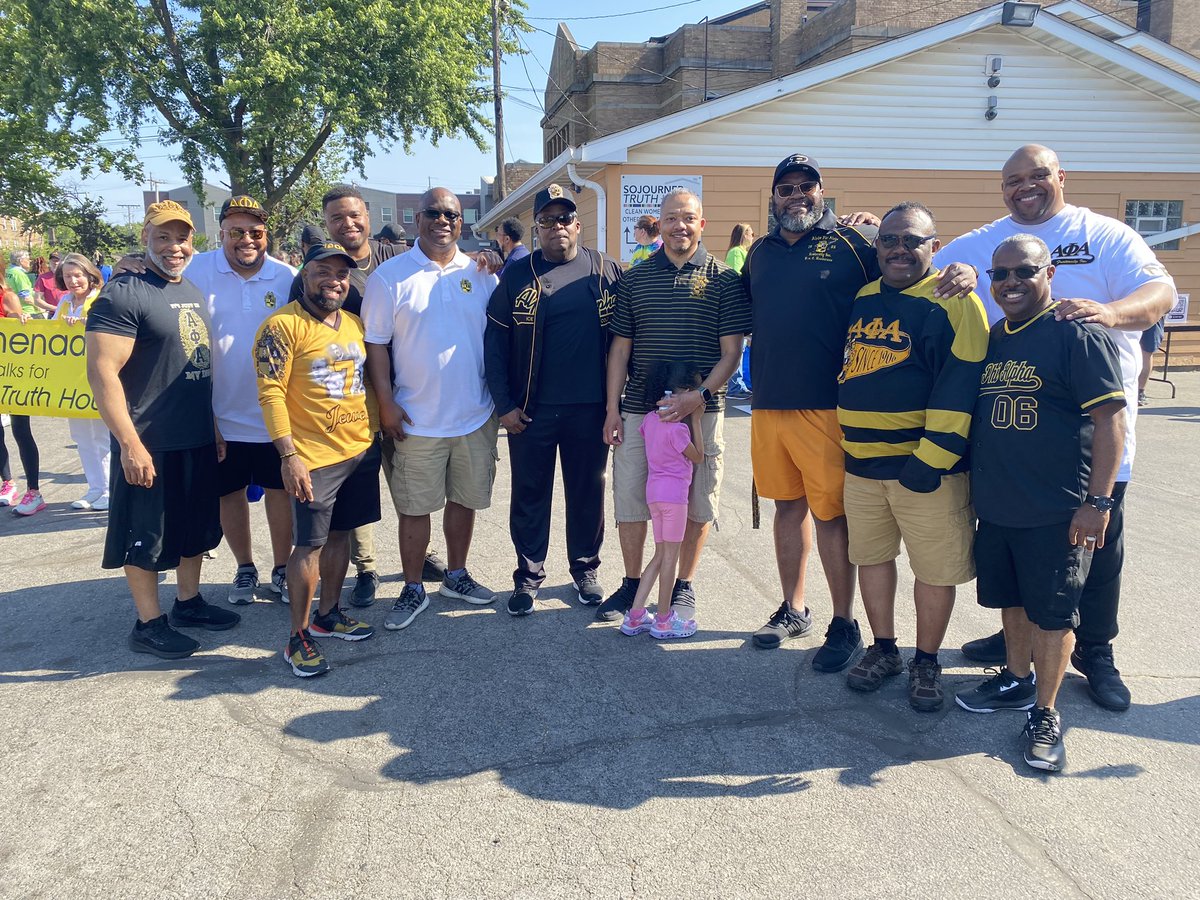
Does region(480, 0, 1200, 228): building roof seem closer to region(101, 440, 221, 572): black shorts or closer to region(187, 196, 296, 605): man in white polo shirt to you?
region(187, 196, 296, 605): man in white polo shirt

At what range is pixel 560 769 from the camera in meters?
2.98

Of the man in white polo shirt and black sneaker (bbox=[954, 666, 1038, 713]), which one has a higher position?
the man in white polo shirt

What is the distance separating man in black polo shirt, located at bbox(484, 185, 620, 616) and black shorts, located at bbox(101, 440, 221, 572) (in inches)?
61.7

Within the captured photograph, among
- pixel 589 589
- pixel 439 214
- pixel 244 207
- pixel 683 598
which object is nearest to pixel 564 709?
pixel 683 598

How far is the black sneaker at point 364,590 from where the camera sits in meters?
4.62

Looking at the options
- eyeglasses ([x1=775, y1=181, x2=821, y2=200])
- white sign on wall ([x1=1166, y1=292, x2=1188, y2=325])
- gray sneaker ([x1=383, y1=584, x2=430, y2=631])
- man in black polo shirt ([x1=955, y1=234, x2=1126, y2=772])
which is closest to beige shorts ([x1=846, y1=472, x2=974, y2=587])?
man in black polo shirt ([x1=955, y1=234, x2=1126, y2=772])

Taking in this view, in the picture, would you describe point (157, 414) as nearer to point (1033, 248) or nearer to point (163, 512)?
point (163, 512)

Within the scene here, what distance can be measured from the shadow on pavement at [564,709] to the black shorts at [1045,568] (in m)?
0.53

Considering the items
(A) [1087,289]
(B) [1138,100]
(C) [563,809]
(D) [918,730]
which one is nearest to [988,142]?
(B) [1138,100]

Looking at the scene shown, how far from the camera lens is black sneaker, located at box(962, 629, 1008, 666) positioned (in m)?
3.82

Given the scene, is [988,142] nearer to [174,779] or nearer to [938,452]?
[938,452]

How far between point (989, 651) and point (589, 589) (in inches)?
80.6

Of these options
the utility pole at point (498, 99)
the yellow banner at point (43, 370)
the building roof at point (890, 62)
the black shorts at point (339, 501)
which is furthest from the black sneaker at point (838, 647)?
the utility pole at point (498, 99)

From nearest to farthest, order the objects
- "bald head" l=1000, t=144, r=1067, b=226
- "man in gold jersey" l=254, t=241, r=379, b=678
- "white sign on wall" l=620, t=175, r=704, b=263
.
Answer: "bald head" l=1000, t=144, r=1067, b=226, "man in gold jersey" l=254, t=241, r=379, b=678, "white sign on wall" l=620, t=175, r=704, b=263
